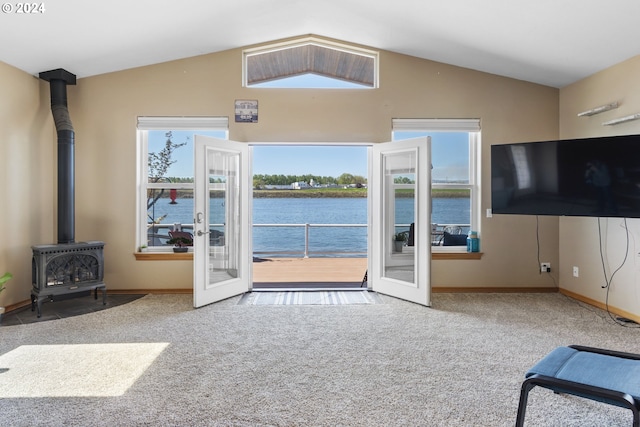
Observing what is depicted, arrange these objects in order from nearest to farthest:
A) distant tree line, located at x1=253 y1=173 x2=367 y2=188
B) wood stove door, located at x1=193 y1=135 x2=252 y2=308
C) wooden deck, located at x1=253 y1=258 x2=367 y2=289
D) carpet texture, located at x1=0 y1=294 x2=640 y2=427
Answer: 1. carpet texture, located at x1=0 y1=294 x2=640 y2=427
2. wood stove door, located at x1=193 y1=135 x2=252 y2=308
3. wooden deck, located at x1=253 y1=258 x2=367 y2=289
4. distant tree line, located at x1=253 y1=173 x2=367 y2=188

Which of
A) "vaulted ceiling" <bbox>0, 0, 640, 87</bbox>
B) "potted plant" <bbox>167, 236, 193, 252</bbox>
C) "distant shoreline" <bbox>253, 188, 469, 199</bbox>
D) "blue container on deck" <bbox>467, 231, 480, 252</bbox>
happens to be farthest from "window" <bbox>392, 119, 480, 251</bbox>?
"distant shoreline" <bbox>253, 188, 469, 199</bbox>

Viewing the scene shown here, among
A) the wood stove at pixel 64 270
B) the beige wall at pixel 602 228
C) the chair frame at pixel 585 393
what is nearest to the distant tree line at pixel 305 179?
→ the beige wall at pixel 602 228

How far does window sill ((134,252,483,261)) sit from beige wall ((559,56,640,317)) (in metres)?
1.06

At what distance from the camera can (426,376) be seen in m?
2.76

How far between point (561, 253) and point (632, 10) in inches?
116

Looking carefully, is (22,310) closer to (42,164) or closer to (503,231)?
(42,164)

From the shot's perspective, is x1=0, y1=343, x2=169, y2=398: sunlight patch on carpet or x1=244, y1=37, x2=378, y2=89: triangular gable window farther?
x1=244, y1=37, x2=378, y2=89: triangular gable window

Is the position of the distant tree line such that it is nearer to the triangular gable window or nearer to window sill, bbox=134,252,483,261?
the triangular gable window

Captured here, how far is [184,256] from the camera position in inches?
204

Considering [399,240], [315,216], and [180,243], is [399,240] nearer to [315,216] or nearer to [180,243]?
[180,243]

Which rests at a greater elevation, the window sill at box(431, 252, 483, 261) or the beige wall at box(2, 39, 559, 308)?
the beige wall at box(2, 39, 559, 308)

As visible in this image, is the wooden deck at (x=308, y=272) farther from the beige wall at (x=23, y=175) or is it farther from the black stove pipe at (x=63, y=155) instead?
the beige wall at (x=23, y=175)

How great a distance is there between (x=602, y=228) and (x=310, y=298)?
10.7 ft

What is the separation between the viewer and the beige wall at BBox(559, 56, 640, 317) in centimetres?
402
